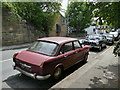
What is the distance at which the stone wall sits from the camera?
12375 mm

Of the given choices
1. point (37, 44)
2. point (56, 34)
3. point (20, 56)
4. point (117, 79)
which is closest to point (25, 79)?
point (20, 56)

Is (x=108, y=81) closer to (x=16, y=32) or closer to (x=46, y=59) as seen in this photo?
(x=46, y=59)

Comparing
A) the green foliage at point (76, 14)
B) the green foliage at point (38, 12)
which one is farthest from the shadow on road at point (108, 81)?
the green foliage at point (76, 14)

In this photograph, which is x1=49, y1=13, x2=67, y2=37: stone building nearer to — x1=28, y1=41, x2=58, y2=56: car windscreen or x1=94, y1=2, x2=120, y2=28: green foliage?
x1=28, y1=41, x2=58, y2=56: car windscreen

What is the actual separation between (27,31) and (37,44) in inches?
457

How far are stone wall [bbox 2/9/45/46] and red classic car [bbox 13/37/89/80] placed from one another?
10.0 m

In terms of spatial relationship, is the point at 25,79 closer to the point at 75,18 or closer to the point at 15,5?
the point at 15,5

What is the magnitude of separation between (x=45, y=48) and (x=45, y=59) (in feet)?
2.33

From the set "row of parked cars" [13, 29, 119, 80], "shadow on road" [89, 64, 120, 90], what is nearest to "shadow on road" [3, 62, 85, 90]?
"row of parked cars" [13, 29, 119, 80]

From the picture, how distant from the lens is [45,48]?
13.5 feet

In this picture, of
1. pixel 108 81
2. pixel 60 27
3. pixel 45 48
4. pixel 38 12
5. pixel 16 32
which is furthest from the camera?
pixel 60 27

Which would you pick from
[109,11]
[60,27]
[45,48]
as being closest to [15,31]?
[45,48]

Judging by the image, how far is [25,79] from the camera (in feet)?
13.4

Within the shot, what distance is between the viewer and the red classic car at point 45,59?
3414 millimetres
